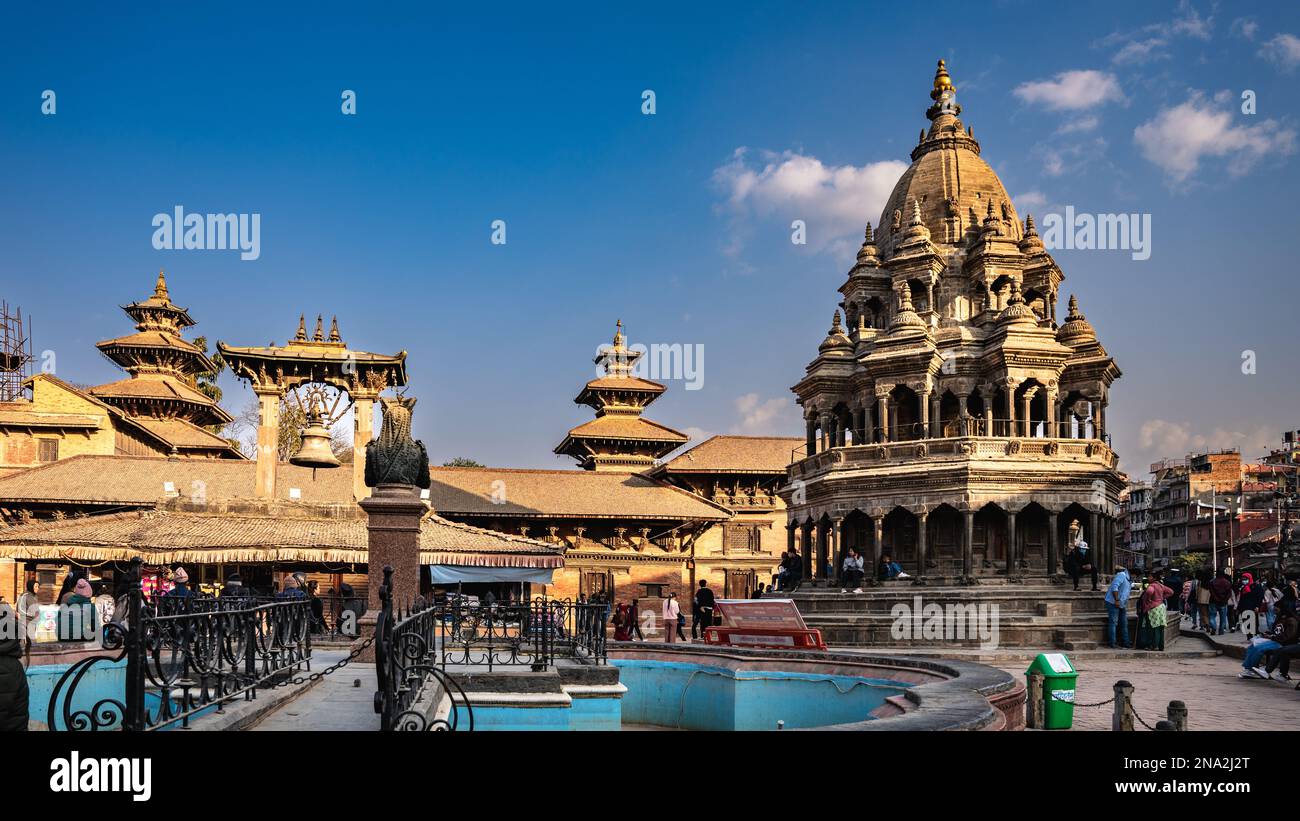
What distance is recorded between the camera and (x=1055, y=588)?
28.7 meters

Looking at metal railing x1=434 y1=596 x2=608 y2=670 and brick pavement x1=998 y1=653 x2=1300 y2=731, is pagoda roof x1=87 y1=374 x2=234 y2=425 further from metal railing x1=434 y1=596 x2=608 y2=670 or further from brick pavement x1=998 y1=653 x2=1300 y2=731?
brick pavement x1=998 y1=653 x2=1300 y2=731

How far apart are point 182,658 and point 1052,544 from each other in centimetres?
2765

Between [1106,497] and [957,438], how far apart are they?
571cm

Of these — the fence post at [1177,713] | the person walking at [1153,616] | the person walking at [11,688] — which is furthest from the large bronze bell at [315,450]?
the person walking at [1153,616]

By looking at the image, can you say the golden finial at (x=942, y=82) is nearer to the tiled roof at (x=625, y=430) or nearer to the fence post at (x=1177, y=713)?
the tiled roof at (x=625, y=430)

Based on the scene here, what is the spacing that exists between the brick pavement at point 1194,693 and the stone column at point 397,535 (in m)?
8.91

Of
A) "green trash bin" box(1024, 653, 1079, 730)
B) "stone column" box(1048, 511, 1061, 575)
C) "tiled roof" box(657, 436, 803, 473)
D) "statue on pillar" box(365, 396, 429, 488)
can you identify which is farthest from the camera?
"tiled roof" box(657, 436, 803, 473)

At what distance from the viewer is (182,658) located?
365 inches

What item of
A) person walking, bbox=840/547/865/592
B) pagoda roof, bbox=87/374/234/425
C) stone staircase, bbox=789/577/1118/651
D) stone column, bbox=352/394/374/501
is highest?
pagoda roof, bbox=87/374/234/425

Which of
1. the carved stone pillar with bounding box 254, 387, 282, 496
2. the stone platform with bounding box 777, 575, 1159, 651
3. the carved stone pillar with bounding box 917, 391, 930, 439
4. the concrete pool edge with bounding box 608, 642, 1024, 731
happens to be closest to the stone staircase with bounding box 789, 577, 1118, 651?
the stone platform with bounding box 777, 575, 1159, 651

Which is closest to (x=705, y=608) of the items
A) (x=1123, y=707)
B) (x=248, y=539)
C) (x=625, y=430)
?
(x=248, y=539)

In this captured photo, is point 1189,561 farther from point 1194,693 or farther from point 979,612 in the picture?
point 1194,693

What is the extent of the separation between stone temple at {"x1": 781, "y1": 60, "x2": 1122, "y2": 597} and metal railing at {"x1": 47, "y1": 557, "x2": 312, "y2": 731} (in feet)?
77.0

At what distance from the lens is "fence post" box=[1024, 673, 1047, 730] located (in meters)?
10.6
